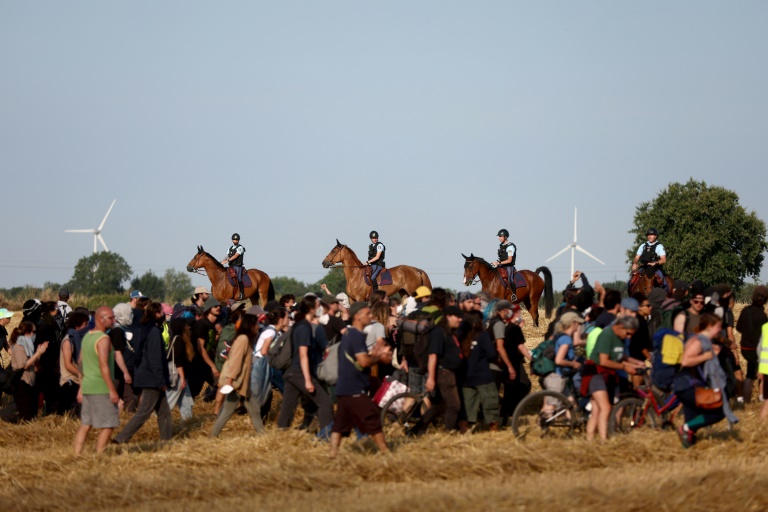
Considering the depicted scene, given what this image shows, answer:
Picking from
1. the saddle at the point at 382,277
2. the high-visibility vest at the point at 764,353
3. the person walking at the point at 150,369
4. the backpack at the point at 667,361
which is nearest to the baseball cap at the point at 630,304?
the backpack at the point at 667,361

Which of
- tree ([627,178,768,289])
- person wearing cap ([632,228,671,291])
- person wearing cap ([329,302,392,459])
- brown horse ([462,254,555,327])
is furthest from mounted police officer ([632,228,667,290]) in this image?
tree ([627,178,768,289])

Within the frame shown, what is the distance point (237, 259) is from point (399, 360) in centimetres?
2021

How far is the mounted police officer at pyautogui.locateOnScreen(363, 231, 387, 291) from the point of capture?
33969 mm

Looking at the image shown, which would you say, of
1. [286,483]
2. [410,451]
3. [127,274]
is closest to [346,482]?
[286,483]

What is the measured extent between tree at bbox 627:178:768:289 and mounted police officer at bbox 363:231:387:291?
3655 centimetres

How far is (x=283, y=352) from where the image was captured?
15.4m

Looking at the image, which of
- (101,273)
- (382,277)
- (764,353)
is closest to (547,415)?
(764,353)

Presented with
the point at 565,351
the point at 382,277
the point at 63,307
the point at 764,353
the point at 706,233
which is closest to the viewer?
the point at 565,351

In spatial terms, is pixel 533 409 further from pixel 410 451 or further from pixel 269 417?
pixel 269 417

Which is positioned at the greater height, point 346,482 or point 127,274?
point 127,274

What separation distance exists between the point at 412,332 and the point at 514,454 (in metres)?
2.82

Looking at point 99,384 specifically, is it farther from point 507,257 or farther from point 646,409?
point 507,257

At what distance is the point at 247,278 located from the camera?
3691cm

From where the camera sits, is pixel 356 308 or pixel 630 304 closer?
pixel 630 304
